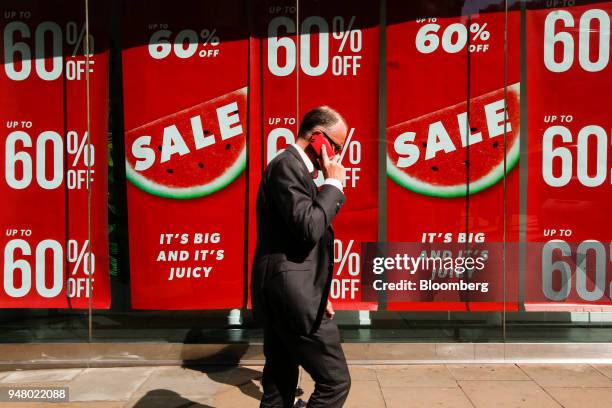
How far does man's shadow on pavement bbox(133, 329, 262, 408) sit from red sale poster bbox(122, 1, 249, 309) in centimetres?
41

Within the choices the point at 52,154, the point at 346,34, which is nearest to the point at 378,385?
the point at 346,34

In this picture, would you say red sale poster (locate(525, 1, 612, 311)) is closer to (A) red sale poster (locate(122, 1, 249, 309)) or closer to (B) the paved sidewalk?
(B) the paved sidewalk

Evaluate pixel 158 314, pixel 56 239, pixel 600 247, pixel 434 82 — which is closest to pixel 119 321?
pixel 158 314

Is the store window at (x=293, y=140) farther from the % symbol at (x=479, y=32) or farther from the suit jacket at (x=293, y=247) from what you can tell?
the suit jacket at (x=293, y=247)

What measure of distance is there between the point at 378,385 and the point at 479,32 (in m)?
3.34

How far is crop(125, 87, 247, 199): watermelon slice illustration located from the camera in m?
6.05

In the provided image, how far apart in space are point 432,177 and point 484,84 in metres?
0.99

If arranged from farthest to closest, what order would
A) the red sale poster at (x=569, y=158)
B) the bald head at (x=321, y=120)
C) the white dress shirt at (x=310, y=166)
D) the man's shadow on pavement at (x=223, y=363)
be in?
the red sale poster at (x=569, y=158) → the man's shadow on pavement at (x=223, y=363) → the bald head at (x=321, y=120) → the white dress shirt at (x=310, y=166)

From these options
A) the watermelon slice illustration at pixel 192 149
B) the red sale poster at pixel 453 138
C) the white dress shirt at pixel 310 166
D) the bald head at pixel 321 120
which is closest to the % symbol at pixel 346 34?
the red sale poster at pixel 453 138

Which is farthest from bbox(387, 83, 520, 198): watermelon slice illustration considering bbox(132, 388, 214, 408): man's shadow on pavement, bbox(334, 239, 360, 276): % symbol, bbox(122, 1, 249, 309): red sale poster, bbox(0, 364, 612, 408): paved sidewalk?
bbox(132, 388, 214, 408): man's shadow on pavement

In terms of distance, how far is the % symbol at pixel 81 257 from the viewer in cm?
610

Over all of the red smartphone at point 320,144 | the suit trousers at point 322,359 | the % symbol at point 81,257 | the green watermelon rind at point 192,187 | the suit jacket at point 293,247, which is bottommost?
the suit trousers at point 322,359

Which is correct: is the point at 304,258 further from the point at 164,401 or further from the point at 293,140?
the point at 293,140

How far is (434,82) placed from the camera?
238 inches
